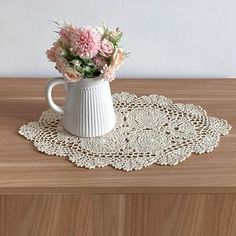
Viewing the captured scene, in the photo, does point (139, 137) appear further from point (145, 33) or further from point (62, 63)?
point (145, 33)

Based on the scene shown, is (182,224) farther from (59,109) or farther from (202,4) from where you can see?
(202,4)

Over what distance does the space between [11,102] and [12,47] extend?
0.59ft

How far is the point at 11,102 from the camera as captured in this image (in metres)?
1.25

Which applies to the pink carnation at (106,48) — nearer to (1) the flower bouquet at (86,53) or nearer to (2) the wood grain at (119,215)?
(1) the flower bouquet at (86,53)

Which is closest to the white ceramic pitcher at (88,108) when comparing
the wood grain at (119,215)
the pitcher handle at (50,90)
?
the pitcher handle at (50,90)

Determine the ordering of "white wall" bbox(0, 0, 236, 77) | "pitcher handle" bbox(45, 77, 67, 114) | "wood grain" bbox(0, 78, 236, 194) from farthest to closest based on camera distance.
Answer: "white wall" bbox(0, 0, 236, 77)
"pitcher handle" bbox(45, 77, 67, 114)
"wood grain" bbox(0, 78, 236, 194)

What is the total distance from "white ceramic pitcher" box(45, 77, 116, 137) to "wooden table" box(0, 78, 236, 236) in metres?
0.09

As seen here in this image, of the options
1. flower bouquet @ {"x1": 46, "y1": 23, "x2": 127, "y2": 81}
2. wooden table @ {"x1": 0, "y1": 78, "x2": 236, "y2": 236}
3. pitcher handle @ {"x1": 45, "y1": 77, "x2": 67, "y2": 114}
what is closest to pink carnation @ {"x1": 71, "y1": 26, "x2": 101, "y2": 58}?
flower bouquet @ {"x1": 46, "y1": 23, "x2": 127, "y2": 81}

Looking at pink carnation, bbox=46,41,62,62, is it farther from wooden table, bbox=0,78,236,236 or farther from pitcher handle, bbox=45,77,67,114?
wooden table, bbox=0,78,236,236

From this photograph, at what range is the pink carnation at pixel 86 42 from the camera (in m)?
1.00

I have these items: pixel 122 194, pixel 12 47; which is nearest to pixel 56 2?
pixel 12 47

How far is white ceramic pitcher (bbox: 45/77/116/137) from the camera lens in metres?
1.07

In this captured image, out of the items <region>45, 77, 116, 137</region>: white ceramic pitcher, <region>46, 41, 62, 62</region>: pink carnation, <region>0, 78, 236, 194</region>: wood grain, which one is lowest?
<region>0, 78, 236, 194</region>: wood grain

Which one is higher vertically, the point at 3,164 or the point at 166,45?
the point at 166,45
